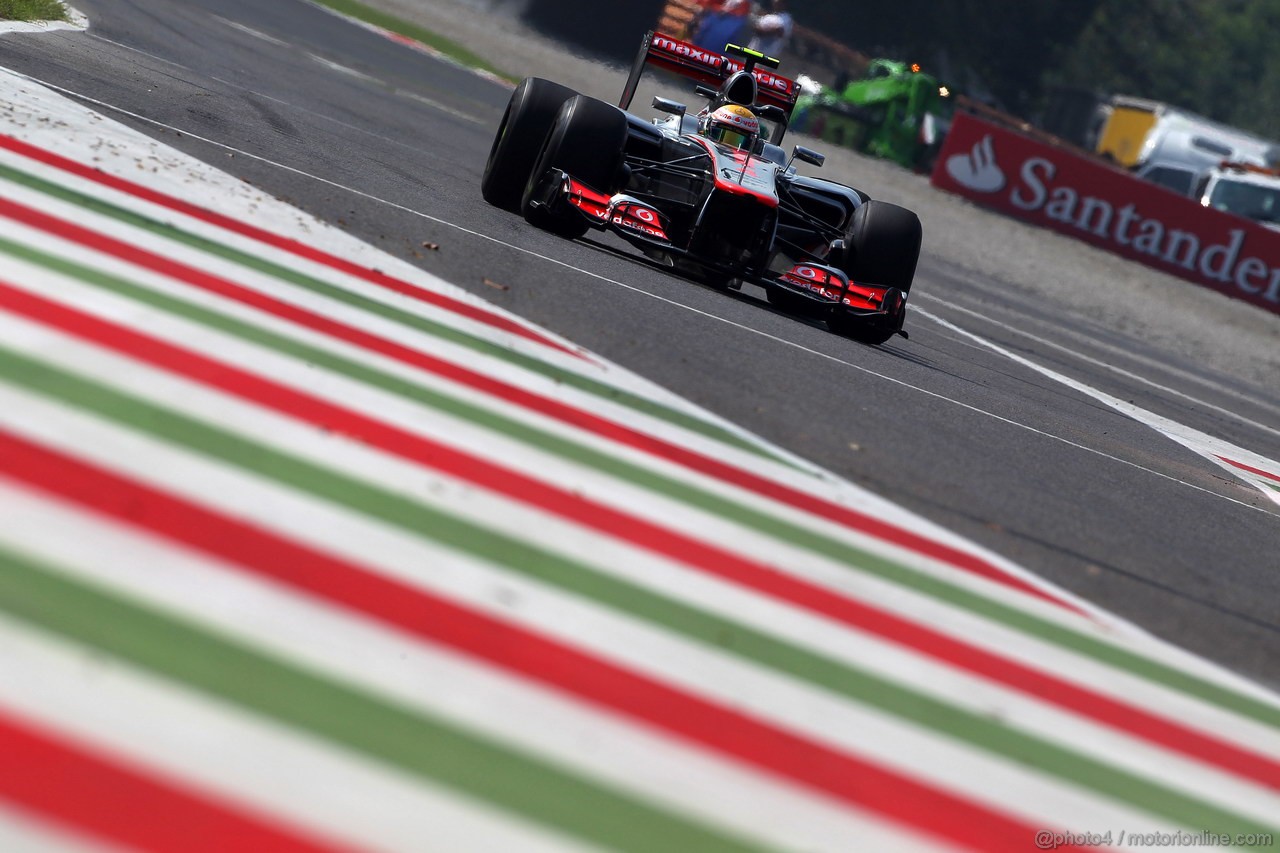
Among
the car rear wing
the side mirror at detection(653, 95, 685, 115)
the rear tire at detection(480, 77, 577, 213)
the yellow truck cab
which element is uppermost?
the yellow truck cab

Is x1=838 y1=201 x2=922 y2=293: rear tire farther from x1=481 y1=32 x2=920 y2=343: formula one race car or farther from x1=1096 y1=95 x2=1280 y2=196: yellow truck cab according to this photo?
x1=1096 y1=95 x2=1280 y2=196: yellow truck cab

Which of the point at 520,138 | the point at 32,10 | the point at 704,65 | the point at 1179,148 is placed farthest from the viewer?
the point at 1179,148

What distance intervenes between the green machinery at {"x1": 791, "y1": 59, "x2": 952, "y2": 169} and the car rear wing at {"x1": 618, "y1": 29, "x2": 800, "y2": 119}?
2657cm

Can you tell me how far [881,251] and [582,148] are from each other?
214 centimetres

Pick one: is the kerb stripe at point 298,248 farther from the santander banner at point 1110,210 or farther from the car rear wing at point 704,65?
the santander banner at point 1110,210

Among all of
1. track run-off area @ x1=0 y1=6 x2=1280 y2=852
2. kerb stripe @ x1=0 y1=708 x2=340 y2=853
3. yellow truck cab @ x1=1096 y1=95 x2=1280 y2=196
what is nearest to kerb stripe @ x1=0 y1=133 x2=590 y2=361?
track run-off area @ x1=0 y1=6 x2=1280 y2=852

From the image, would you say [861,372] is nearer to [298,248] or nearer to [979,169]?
[298,248]

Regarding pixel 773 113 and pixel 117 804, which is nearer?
pixel 117 804

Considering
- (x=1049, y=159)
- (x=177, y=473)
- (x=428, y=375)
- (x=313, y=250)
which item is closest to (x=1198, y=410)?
(x=313, y=250)

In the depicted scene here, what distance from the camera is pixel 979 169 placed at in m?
27.8

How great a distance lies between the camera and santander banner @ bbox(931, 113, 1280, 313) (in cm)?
2562

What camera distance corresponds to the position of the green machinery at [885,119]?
38800 millimetres

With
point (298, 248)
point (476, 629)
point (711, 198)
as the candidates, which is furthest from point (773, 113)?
point (476, 629)

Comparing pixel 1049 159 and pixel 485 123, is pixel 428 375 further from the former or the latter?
pixel 1049 159
